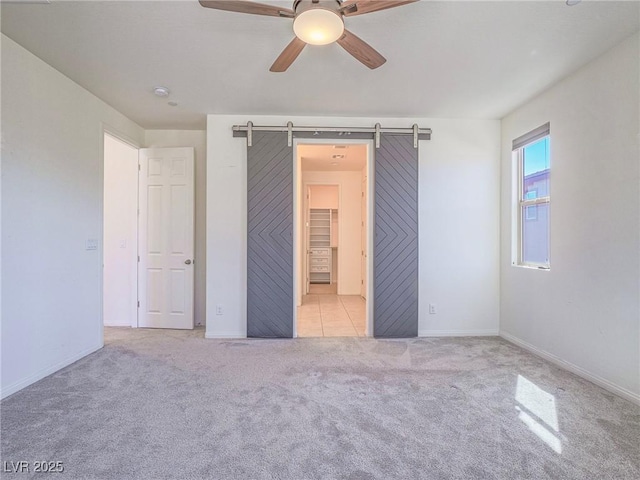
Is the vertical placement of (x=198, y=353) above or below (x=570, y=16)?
below

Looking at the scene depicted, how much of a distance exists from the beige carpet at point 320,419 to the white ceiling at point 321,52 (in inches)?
105

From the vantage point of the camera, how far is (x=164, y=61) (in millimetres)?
2502

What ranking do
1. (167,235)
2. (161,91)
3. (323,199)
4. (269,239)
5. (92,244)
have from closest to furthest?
(161,91)
(92,244)
(269,239)
(167,235)
(323,199)

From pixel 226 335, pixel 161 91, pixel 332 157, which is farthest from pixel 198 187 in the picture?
pixel 332 157

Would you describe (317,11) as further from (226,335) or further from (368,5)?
(226,335)

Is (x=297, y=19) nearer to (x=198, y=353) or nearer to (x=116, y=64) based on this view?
(x=116, y=64)

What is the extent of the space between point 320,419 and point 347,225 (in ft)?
16.2

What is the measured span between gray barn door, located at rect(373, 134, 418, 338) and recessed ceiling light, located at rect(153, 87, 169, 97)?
2374 mm

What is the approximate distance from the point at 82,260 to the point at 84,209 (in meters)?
0.51

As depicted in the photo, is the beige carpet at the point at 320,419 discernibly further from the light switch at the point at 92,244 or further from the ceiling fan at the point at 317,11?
the ceiling fan at the point at 317,11

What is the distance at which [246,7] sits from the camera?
5.29 feet

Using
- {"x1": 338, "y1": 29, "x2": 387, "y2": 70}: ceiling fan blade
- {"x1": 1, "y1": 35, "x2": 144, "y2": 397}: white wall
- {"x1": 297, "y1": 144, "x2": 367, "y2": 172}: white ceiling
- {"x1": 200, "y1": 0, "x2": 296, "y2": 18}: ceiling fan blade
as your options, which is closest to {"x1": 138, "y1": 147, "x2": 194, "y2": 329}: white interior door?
{"x1": 1, "y1": 35, "x2": 144, "y2": 397}: white wall

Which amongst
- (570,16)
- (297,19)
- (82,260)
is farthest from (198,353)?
(570,16)

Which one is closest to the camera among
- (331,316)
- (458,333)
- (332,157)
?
(458,333)
